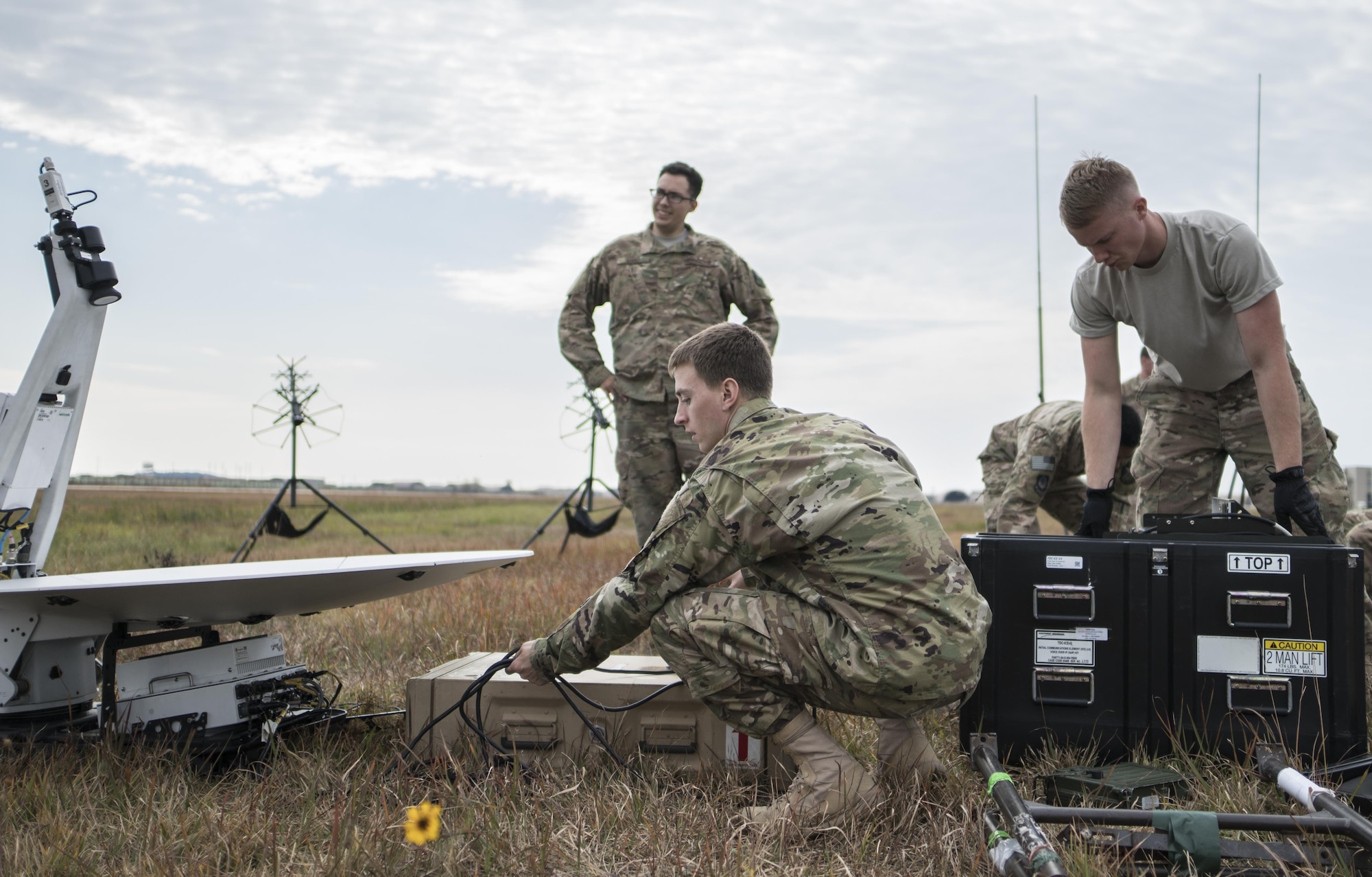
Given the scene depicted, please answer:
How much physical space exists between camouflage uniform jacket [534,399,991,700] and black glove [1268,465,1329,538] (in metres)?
1.41

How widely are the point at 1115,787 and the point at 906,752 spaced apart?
1.87ft

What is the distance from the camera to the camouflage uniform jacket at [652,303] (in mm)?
5695

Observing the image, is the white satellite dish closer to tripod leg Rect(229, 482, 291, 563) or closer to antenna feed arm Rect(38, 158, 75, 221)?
antenna feed arm Rect(38, 158, 75, 221)

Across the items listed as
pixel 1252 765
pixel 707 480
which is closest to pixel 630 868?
pixel 707 480

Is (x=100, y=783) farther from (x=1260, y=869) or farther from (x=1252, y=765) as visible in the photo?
(x=1252, y=765)

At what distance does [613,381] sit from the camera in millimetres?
5820

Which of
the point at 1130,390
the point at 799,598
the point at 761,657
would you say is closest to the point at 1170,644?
the point at 799,598

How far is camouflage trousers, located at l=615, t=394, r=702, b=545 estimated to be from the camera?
571cm

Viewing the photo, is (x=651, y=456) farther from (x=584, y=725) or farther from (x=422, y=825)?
(x=422, y=825)

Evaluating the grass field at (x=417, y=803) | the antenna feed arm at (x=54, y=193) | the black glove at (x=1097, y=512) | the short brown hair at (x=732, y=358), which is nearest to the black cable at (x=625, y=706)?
the grass field at (x=417, y=803)

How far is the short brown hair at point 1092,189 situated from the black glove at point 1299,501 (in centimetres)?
109

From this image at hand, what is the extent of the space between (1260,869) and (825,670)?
1057 millimetres

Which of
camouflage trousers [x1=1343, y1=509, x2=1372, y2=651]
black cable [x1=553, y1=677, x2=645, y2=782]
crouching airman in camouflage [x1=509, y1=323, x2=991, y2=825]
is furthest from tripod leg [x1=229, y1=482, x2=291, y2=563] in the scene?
camouflage trousers [x1=1343, y1=509, x2=1372, y2=651]

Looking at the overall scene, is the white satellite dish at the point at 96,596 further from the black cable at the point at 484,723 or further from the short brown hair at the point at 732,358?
the short brown hair at the point at 732,358
